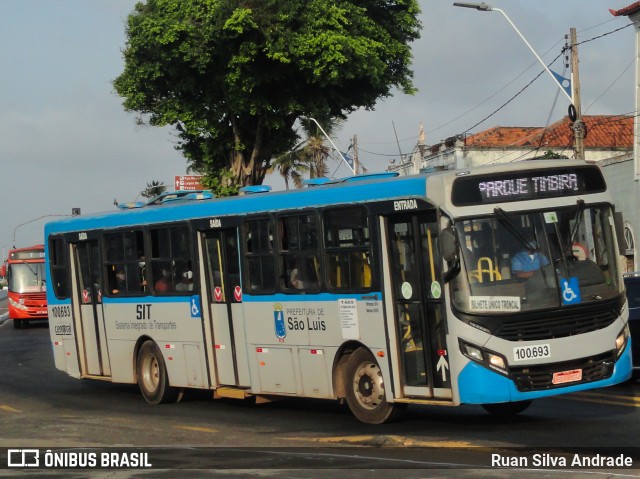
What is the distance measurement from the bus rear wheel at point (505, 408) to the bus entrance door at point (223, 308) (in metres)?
3.48

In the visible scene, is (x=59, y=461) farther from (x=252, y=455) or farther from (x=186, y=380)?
(x=186, y=380)

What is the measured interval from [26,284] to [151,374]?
94.7ft

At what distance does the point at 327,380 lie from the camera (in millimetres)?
14695

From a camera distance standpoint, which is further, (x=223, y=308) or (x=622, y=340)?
(x=223, y=308)

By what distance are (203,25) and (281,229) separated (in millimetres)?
25460

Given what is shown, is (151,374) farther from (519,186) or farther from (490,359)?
(519,186)

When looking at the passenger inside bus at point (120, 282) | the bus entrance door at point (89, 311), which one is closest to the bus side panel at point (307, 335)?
the passenger inside bus at point (120, 282)

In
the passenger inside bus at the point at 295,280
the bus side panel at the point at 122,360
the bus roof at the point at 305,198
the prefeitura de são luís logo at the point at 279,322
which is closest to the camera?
the bus roof at the point at 305,198

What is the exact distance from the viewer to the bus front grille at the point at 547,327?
1243 centimetres

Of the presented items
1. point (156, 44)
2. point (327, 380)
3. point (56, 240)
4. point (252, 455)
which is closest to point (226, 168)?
point (156, 44)

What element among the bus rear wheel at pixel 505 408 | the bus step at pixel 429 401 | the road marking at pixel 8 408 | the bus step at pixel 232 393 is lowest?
the bus rear wheel at pixel 505 408

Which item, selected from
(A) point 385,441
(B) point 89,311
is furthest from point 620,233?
(B) point 89,311

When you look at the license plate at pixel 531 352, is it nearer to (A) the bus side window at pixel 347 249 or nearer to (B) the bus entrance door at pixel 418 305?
(B) the bus entrance door at pixel 418 305

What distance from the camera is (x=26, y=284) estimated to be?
4622 cm
